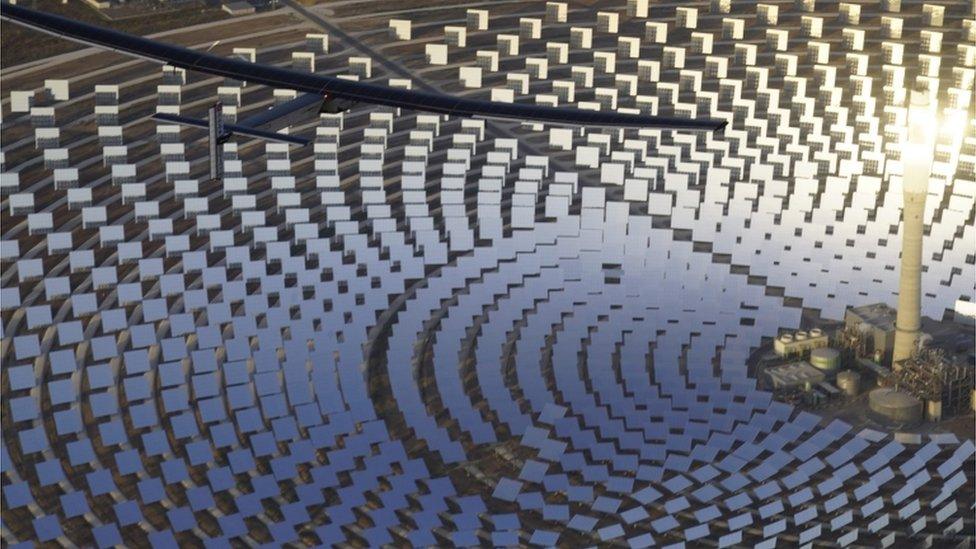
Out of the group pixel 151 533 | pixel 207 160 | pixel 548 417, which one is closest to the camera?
pixel 151 533

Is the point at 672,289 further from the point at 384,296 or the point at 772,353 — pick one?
the point at 384,296

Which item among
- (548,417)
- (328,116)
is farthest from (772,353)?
(328,116)

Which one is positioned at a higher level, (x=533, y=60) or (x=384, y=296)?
(x=533, y=60)

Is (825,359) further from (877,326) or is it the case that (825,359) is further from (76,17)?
(76,17)

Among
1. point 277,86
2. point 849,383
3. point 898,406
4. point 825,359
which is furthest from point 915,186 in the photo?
point 277,86

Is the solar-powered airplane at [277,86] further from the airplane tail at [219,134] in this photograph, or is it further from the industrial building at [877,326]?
the industrial building at [877,326]

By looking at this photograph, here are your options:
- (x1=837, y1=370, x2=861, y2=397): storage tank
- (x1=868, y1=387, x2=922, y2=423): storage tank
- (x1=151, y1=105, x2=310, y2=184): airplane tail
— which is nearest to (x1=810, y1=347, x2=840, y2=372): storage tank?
(x1=837, y1=370, x2=861, y2=397): storage tank
